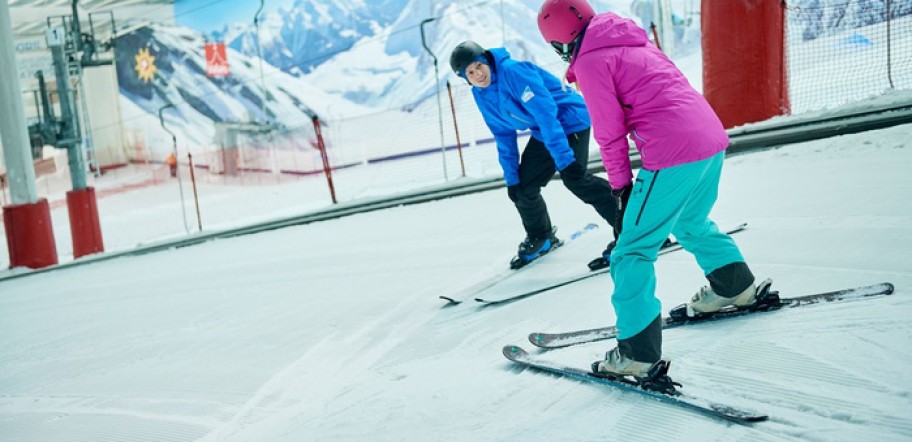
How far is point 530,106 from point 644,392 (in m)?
2.13

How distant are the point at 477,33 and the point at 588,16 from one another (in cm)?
1549

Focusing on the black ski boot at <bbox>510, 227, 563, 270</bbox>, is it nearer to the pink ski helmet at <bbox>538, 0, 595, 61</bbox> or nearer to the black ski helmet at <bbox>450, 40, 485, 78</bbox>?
the black ski helmet at <bbox>450, 40, 485, 78</bbox>

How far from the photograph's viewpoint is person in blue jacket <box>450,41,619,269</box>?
13.2ft

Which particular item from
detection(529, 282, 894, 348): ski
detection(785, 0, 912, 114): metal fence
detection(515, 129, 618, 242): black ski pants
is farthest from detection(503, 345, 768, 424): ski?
detection(785, 0, 912, 114): metal fence

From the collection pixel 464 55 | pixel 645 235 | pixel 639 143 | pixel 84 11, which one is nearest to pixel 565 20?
pixel 639 143

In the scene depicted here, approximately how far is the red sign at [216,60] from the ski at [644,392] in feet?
66.1

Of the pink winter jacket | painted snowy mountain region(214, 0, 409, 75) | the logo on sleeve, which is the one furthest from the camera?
painted snowy mountain region(214, 0, 409, 75)

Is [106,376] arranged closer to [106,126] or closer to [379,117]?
[379,117]

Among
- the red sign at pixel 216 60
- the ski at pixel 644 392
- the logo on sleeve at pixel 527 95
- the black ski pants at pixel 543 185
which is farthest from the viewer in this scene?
the red sign at pixel 216 60

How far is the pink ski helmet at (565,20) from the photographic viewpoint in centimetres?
245

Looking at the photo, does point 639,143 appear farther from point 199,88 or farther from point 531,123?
point 199,88

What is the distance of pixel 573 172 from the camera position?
407cm

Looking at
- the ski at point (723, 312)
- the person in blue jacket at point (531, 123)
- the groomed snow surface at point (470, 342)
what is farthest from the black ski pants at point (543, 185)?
the ski at point (723, 312)

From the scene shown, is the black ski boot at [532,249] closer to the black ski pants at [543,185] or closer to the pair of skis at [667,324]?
the black ski pants at [543,185]
